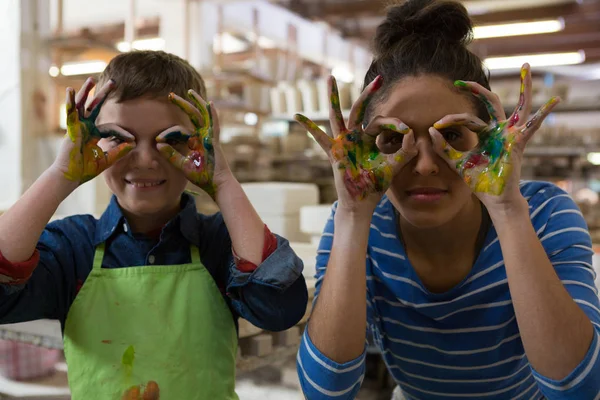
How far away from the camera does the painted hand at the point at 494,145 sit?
93 cm

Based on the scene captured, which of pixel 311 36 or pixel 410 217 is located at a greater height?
pixel 311 36

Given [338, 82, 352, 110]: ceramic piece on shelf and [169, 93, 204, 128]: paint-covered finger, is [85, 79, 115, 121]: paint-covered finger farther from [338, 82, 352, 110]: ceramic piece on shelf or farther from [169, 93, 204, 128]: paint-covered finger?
[338, 82, 352, 110]: ceramic piece on shelf

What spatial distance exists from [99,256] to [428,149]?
26.9 inches

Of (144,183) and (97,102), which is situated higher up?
(97,102)

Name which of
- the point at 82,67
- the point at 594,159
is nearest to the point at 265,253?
the point at 594,159

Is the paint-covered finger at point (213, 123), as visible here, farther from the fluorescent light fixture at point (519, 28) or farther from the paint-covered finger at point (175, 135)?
the fluorescent light fixture at point (519, 28)

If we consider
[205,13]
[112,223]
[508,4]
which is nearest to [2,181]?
[205,13]

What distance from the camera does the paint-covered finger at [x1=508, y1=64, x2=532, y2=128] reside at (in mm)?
924

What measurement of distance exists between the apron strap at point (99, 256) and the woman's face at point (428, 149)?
1.98 feet

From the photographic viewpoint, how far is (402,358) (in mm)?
1198

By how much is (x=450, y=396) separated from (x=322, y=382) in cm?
34

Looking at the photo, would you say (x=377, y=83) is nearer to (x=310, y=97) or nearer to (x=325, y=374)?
(x=325, y=374)

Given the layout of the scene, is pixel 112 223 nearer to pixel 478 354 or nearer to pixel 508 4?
pixel 478 354

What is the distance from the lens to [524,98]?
0.93 metres
